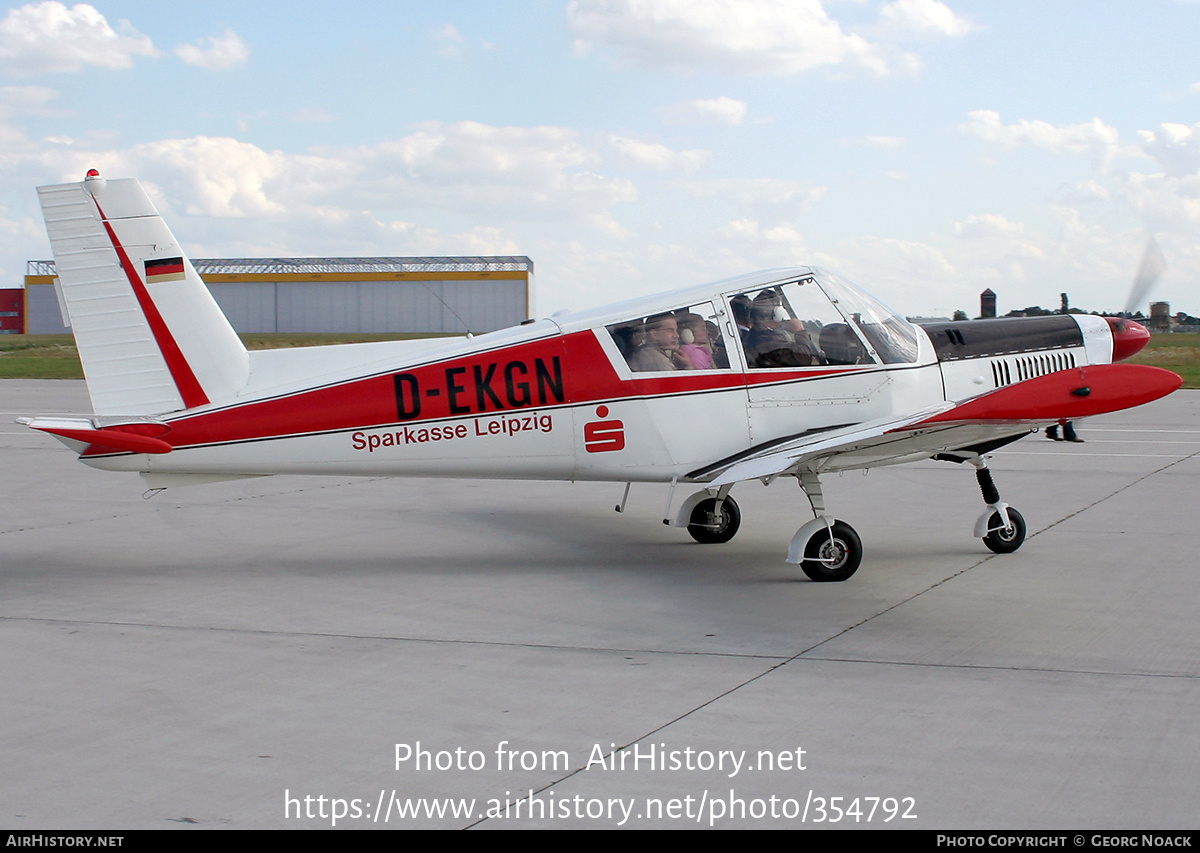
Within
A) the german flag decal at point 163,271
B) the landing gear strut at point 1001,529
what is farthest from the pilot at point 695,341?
the german flag decal at point 163,271

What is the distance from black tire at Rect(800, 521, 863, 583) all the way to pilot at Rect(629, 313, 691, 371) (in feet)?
5.44

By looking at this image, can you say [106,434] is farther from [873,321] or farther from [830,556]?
[873,321]

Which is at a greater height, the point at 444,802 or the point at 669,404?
the point at 669,404

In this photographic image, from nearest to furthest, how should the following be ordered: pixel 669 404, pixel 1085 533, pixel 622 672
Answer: pixel 622 672, pixel 669 404, pixel 1085 533

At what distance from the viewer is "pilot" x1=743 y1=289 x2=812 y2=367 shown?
8.73 metres

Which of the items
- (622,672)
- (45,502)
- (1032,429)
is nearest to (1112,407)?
(1032,429)

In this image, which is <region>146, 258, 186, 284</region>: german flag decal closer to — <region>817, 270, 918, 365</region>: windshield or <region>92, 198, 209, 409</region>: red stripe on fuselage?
<region>92, 198, 209, 409</region>: red stripe on fuselage

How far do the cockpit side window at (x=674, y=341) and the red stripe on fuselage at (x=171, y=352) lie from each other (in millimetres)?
3109

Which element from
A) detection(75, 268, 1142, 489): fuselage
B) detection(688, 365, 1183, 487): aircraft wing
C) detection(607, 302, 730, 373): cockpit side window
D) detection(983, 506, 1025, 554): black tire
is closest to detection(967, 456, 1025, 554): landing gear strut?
detection(983, 506, 1025, 554): black tire

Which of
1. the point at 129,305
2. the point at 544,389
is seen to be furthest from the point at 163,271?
the point at 544,389
